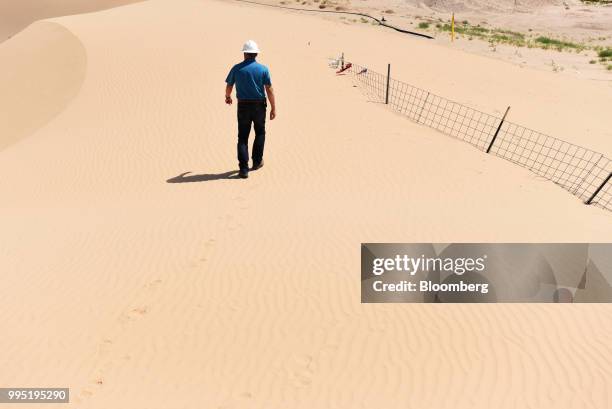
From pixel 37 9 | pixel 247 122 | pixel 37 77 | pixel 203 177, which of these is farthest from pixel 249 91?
pixel 37 9

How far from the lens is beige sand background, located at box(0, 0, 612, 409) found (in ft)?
15.1

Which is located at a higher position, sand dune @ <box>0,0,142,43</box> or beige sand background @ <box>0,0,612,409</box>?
sand dune @ <box>0,0,142,43</box>

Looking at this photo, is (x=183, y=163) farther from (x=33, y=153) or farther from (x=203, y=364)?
(x=203, y=364)

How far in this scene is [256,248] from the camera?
6617 mm

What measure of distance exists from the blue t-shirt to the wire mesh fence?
5111mm

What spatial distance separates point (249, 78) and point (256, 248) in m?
3.09

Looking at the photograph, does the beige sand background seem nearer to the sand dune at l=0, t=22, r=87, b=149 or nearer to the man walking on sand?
the sand dune at l=0, t=22, r=87, b=149

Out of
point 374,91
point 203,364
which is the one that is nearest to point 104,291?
point 203,364

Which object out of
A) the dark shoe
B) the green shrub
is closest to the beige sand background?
the dark shoe

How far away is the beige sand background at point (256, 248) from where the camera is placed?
15.1 ft

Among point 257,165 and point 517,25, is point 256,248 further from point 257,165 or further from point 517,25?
point 517,25

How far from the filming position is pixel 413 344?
493 cm

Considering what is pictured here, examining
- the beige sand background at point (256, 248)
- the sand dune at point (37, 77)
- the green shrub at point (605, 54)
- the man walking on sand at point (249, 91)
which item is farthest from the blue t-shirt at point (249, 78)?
the green shrub at point (605, 54)

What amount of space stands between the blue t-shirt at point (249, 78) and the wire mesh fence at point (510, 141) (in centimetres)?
511
